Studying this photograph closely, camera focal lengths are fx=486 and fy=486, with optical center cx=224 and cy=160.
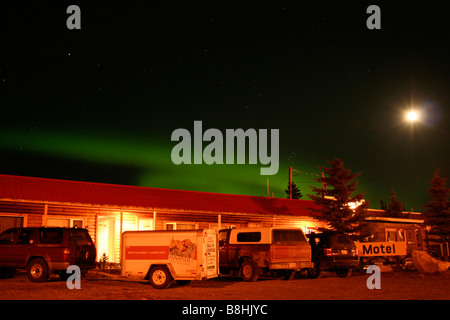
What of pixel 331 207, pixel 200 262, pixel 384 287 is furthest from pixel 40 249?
pixel 331 207

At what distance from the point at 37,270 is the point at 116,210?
26.8 ft

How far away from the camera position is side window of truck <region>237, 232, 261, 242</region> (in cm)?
1709

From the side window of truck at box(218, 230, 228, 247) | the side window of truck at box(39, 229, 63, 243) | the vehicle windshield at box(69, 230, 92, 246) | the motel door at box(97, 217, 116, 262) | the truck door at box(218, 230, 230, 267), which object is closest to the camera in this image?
the side window of truck at box(39, 229, 63, 243)

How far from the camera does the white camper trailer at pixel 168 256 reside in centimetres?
1413

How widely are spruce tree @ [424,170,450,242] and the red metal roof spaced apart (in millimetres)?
9018

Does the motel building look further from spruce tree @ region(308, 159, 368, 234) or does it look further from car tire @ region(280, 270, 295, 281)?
car tire @ region(280, 270, 295, 281)

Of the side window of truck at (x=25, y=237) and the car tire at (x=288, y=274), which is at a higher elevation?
the side window of truck at (x=25, y=237)

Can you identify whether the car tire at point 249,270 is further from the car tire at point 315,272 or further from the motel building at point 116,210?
the motel building at point 116,210

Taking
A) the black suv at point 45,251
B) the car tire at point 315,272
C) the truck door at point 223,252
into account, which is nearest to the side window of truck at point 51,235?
the black suv at point 45,251

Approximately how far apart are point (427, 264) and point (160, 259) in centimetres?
1120

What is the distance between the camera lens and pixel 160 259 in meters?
14.4

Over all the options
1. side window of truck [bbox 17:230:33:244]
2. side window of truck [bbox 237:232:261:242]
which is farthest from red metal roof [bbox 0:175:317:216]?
A: side window of truck [bbox 237:232:261:242]

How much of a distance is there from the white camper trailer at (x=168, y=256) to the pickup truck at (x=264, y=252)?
2.34 metres
